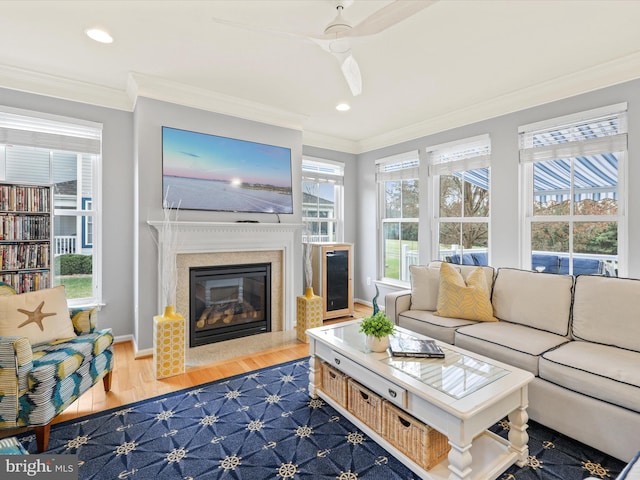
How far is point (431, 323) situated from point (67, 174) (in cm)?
391

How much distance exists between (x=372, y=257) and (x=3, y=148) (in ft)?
14.9

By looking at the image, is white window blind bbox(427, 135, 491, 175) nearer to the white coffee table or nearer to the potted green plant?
the white coffee table

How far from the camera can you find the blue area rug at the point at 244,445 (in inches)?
66.7

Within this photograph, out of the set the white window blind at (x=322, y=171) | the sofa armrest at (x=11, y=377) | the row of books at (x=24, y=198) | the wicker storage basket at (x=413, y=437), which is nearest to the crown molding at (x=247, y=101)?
the white window blind at (x=322, y=171)

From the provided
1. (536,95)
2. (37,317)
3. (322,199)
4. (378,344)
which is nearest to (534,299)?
(378,344)

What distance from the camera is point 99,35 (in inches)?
92.6

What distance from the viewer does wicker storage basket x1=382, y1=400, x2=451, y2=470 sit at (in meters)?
1.63

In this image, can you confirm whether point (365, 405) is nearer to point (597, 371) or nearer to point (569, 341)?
point (597, 371)

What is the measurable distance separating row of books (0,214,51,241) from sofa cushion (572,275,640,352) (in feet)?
14.5

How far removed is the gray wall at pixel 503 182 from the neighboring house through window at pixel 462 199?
10cm

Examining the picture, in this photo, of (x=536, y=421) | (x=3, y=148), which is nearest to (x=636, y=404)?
(x=536, y=421)

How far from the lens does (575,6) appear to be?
1.98m

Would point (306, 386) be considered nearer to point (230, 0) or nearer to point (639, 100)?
point (230, 0)

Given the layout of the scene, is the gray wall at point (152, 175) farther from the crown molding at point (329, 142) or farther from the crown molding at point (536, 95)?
the crown molding at point (329, 142)
